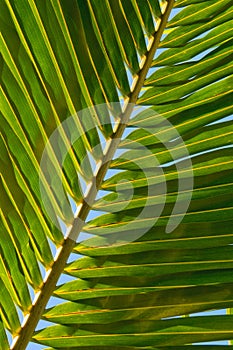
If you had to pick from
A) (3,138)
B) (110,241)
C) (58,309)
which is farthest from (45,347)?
(3,138)

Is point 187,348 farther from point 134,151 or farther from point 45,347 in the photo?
point 134,151

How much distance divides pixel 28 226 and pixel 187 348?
317 millimetres

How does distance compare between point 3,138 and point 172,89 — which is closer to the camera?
point 3,138

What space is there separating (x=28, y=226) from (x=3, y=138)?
0.15m

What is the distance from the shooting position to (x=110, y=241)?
3.63 ft

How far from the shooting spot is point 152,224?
1.08 meters

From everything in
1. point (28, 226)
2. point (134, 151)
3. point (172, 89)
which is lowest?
point (28, 226)

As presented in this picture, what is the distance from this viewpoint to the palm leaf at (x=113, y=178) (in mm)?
999

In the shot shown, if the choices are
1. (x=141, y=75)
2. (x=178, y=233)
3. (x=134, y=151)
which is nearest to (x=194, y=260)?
(x=178, y=233)

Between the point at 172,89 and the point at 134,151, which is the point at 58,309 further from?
the point at 172,89

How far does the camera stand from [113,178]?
1160mm

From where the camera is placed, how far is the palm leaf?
3.28 ft

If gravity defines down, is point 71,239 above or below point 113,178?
below

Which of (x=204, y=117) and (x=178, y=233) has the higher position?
(x=204, y=117)
